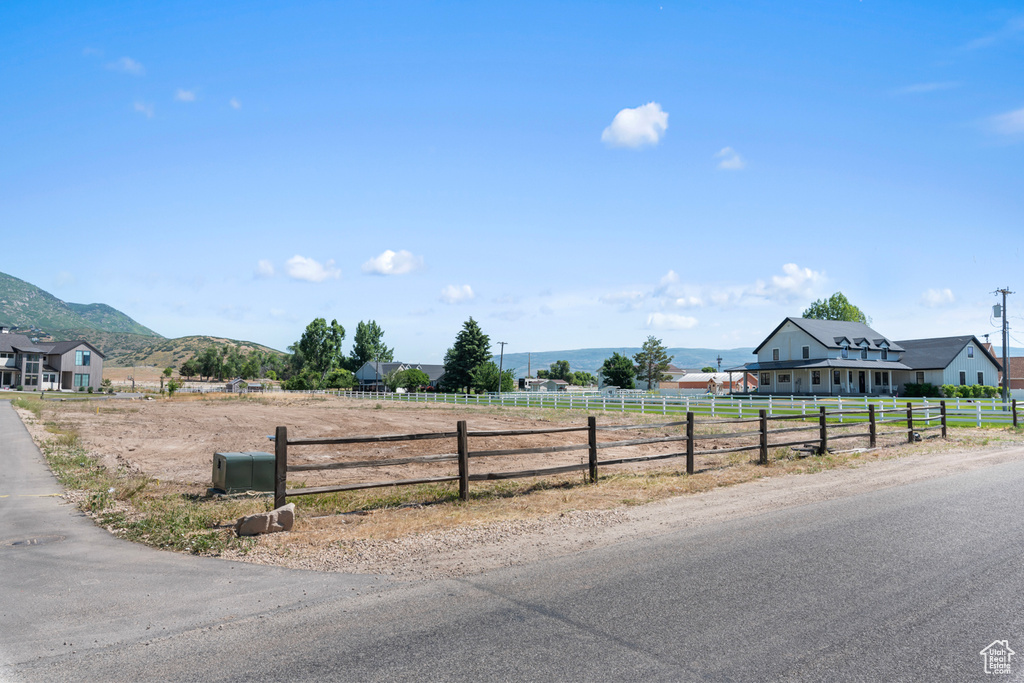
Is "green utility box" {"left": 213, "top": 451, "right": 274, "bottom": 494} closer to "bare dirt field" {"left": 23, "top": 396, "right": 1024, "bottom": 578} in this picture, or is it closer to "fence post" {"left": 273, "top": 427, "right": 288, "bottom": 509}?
"bare dirt field" {"left": 23, "top": 396, "right": 1024, "bottom": 578}

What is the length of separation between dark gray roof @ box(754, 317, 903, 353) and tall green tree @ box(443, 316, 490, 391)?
37628 mm

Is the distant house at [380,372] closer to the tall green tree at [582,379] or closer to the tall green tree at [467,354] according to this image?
the tall green tree at [467,354]

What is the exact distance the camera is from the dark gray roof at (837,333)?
5459cm

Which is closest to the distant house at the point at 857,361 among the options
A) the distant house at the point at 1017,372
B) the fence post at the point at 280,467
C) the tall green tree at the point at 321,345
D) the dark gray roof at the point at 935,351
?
the dark gray roof at the point at 935,351

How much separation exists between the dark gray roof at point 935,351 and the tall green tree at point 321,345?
9184 cm

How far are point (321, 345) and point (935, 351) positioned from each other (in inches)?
3769

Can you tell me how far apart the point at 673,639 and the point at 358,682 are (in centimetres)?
234

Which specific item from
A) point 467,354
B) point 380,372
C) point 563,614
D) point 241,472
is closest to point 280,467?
point 241,472

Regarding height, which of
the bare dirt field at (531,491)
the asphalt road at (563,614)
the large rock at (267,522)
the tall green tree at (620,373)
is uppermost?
the tall green tree at (620,373)

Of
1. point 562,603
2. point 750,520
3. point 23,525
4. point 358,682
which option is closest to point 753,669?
point 562,603

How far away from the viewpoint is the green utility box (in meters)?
10.4

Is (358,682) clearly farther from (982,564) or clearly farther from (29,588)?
(982,564)

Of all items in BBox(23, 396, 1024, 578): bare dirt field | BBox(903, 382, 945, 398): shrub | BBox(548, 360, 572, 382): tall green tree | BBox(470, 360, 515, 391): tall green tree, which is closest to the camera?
Result: BBox(23, 396, 1024, 578): bare dirt field

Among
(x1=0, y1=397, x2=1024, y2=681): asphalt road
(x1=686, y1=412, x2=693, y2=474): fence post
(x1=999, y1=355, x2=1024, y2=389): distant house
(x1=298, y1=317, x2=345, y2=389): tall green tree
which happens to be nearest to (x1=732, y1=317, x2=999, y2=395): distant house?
(x1=999, y1=355, x2=1024, y2=389): distant house
